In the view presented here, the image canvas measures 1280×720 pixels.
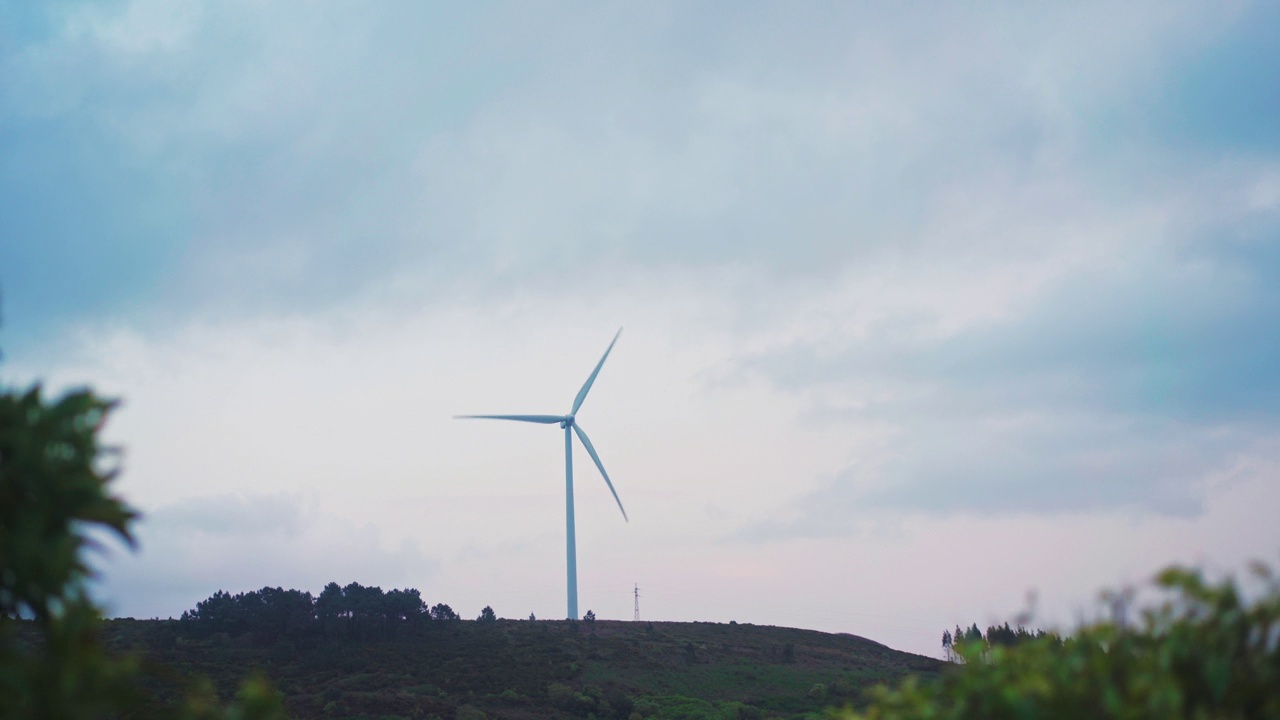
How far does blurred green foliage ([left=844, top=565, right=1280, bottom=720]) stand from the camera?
852 cm

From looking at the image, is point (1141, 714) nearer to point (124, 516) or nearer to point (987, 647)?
point (987, 647)

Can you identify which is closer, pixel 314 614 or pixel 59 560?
pixel 59 560

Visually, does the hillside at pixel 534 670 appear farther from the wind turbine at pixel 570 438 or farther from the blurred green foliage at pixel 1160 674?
the blurred green foliage at pixel 1160 674

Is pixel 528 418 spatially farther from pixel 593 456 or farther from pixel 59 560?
pixel 59 560

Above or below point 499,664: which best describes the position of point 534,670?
below

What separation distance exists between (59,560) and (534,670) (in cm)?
7011

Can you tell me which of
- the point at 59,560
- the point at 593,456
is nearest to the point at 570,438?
the point at 593,456

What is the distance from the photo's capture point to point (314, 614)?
284ft

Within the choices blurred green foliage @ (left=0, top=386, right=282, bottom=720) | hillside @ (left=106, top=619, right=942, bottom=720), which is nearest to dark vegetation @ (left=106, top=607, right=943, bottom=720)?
hillside @ (left=106, top=619, right=942, bottom=720)

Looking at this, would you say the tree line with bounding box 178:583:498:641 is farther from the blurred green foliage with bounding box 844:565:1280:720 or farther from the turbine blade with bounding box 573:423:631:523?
the blurred green foliage with bounding box 844:565:1280:720

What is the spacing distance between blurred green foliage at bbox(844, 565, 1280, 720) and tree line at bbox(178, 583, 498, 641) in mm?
81626

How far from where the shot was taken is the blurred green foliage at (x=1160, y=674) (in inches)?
335

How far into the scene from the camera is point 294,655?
77562mm

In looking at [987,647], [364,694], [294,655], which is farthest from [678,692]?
[987,647]
